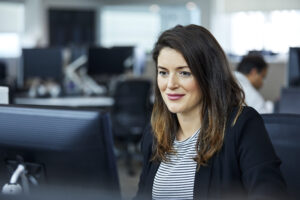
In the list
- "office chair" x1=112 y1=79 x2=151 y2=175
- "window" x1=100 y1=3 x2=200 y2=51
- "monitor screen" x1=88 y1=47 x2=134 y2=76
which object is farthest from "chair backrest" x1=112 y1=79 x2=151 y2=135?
"window" x1=100 y1=3 x2=200 y2=51

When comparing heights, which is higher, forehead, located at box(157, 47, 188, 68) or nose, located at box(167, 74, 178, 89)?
forehead, located at box(157, 47, 188, 68)

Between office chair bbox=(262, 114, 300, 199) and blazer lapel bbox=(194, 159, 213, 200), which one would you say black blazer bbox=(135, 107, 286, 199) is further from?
office chair bbox=(262, 114, 300, 199)

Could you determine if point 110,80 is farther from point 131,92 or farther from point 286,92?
point 286,92

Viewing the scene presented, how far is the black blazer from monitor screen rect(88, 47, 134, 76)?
4.74 meters

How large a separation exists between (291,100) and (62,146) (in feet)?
6.75

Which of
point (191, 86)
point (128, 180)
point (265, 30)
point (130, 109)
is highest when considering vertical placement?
point (265, 30)

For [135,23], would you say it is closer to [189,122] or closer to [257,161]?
[189,122]

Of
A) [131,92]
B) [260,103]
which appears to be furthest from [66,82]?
[260,103]

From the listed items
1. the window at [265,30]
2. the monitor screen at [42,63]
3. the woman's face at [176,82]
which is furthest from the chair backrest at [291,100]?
the window at [265,30]

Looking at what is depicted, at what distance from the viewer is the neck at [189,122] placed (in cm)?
162

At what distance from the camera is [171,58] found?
1.53m

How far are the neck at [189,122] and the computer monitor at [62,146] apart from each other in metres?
0.47

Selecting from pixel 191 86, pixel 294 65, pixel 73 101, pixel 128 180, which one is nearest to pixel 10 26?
pixel 73 101

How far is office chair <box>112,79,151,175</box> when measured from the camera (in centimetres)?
523
